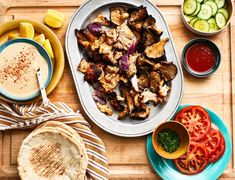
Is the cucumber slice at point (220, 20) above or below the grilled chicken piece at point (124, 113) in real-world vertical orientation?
above

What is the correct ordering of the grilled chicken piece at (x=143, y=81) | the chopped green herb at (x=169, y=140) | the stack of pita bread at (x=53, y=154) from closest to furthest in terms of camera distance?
the stack of pita bread at (x=53, y=154) → the chopped green herb at (x=169, y=140) → the grilled chicken piece at (x=143, y=81)

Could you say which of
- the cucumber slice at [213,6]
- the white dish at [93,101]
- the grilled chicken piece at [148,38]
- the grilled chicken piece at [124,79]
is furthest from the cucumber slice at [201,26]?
the grilled chicken piece at [124,79]

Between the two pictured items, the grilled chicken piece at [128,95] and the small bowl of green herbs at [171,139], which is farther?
the grilled chicken piece at [128,95]

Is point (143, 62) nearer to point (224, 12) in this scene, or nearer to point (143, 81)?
point (143, 81)

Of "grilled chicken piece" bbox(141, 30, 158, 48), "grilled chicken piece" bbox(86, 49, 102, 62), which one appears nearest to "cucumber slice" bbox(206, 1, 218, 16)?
"grilled chicken piece" bbox(141, 30, 158, 48)

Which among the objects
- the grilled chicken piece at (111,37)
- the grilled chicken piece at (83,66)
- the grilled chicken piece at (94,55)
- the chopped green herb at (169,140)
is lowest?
the chopped green herb at (169,140)

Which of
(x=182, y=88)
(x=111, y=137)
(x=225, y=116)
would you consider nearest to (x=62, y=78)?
(x=111, y=137)

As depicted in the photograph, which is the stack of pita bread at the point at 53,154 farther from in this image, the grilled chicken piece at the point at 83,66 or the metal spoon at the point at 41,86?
the grilled chicken piece at the point at 83,66

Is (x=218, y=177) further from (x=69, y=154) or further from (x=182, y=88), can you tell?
(x=69, y=154)
